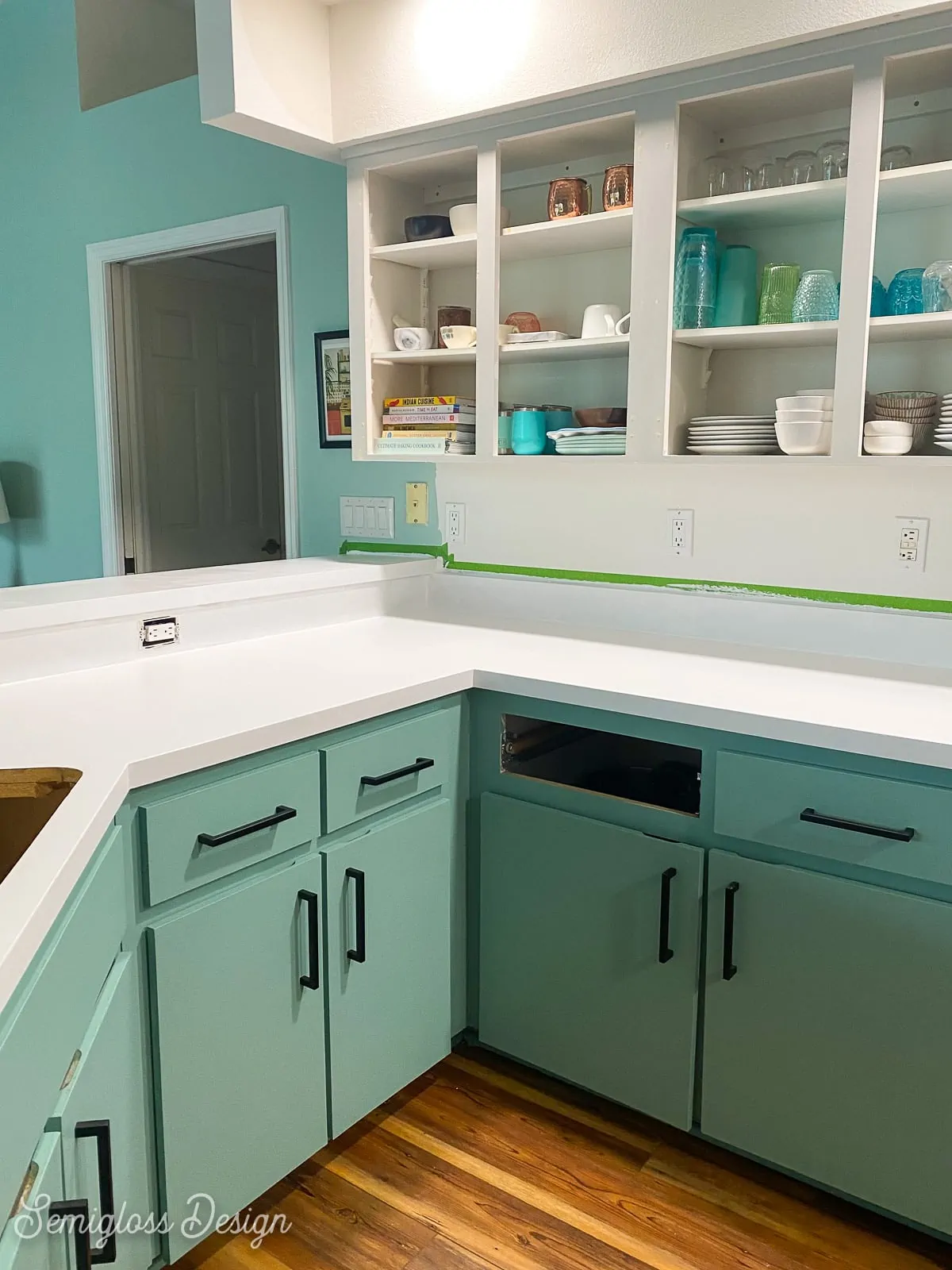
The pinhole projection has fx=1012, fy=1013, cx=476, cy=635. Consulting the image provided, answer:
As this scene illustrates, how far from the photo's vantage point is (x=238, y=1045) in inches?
63.2

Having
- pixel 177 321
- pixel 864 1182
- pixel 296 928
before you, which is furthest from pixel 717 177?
pixel 177 321

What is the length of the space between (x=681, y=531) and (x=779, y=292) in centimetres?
58

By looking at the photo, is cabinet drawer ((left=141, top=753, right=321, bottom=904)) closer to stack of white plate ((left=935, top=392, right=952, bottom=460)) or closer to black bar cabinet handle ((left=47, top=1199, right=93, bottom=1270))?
black bar cabinet handle ((left=47, top=1199, right=93, bottom=1270))

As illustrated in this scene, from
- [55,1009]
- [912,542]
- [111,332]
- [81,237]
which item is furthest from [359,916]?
[81,237]

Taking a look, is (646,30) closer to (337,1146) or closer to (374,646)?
(374,646)

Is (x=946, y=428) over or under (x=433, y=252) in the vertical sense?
under

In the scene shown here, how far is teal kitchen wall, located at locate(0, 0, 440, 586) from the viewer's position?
2895 millimetres

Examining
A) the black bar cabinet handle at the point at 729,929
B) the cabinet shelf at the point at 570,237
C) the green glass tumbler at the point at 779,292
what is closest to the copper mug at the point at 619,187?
the cabinet shelf at the point at 570,237

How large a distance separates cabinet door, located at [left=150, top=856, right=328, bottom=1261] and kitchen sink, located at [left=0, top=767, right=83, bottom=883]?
0.24 metres

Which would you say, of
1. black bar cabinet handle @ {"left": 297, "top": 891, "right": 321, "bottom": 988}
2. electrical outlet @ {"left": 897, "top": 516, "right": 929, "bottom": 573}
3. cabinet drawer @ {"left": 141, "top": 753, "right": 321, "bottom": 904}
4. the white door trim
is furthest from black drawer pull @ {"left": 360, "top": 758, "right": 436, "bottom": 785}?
the white door trim

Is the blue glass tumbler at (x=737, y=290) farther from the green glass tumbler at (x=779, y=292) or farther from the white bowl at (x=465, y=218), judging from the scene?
the white bowl at (x=465, y=218)

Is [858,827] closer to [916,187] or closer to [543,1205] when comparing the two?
[543,1205]

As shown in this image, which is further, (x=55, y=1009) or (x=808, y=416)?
(x=808, y=416)

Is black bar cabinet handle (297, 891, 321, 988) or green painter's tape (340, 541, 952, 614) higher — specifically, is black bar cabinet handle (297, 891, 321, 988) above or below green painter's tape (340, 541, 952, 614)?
below
